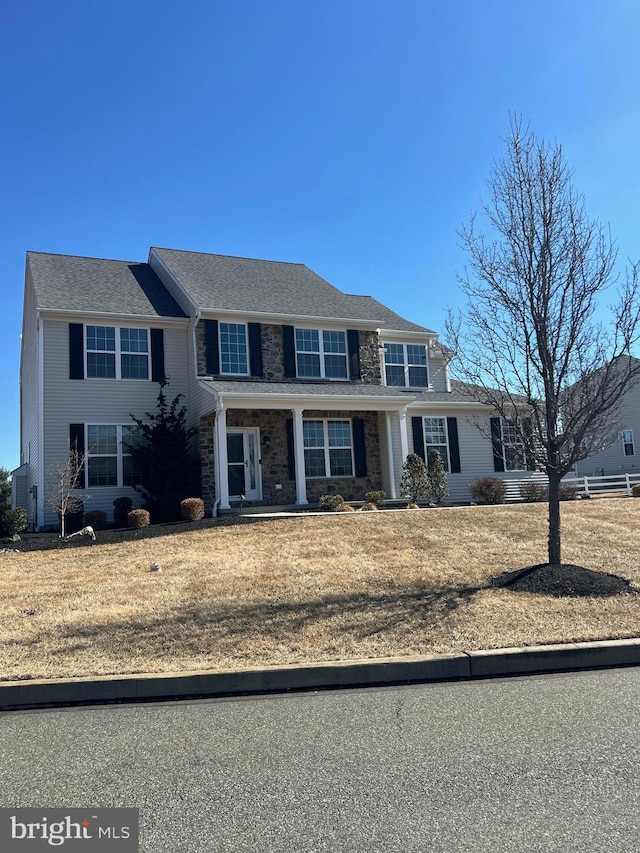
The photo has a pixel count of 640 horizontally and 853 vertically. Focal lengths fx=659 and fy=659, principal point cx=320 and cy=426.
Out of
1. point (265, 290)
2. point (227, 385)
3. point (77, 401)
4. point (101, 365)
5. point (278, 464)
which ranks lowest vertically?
point (278, 464)

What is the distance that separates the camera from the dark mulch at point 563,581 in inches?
341

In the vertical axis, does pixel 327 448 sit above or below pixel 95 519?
above

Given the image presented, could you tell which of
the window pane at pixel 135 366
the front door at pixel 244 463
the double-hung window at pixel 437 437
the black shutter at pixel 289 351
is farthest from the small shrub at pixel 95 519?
the double-hung window at pixel 437 437

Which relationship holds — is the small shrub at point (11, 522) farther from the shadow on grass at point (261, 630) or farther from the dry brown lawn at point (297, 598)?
the shadow on grass at point (261, 630)

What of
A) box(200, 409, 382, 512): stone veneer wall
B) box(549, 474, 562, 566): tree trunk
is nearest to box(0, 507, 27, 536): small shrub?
box(200, 409, 382, 512): stone veneer wall

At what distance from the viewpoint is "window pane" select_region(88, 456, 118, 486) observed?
1831cm

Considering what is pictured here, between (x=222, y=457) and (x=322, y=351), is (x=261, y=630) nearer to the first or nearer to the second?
(x=222, y=457)

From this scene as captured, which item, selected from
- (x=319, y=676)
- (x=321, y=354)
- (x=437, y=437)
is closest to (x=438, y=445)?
(x=437, y=437)

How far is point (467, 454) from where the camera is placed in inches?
912

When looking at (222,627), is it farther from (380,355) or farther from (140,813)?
(380,355)

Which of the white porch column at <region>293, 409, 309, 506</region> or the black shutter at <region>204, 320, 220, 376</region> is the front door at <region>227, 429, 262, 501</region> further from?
the black shutter at <region>204, 320, 220, 376</region>

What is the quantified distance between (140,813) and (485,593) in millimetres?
6116

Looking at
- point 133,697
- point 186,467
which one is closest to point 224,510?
point 186,467

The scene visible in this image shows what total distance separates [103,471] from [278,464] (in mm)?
4954
